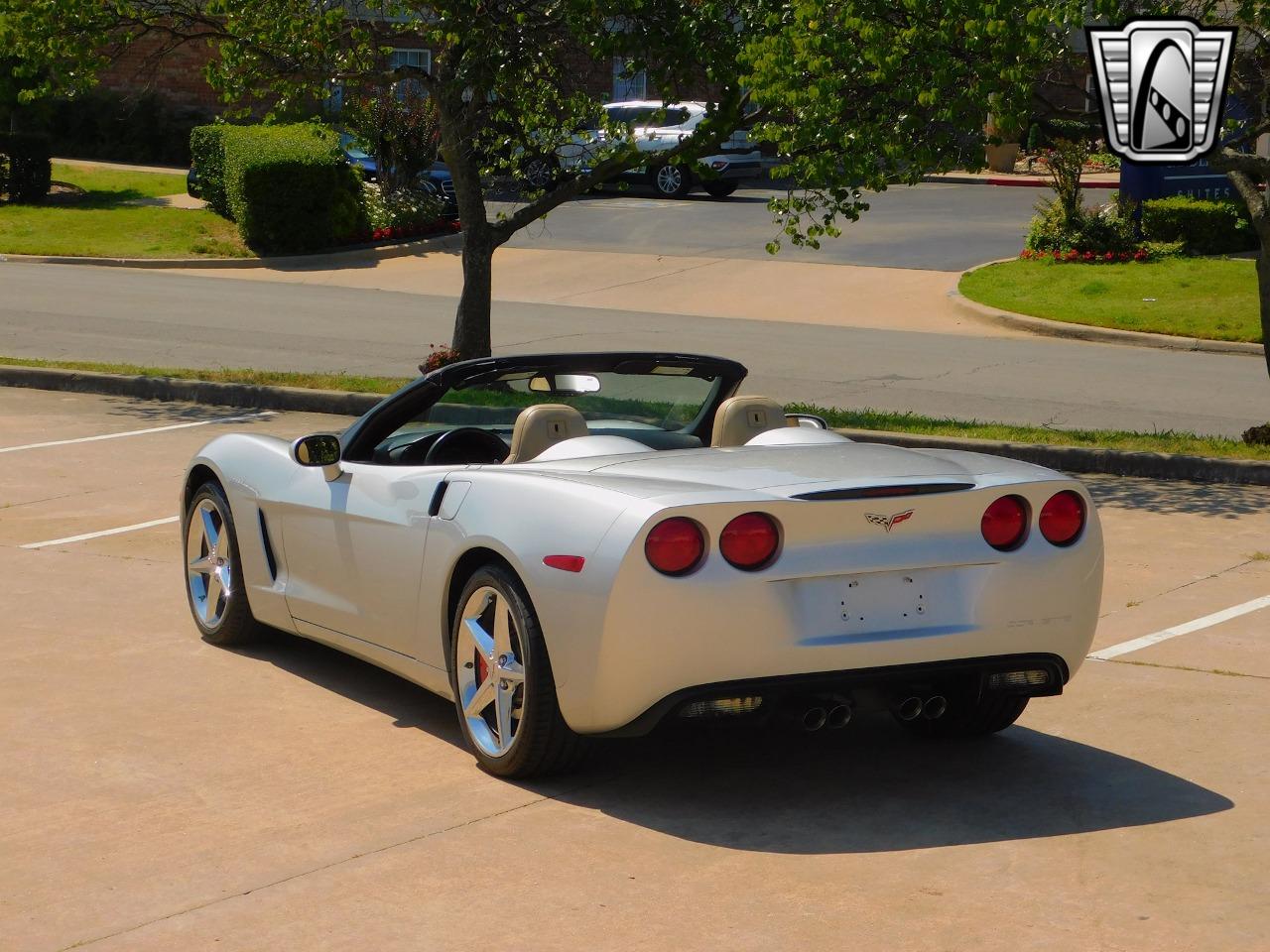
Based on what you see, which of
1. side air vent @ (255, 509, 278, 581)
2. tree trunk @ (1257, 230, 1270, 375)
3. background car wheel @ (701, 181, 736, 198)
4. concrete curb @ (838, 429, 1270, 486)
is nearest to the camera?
side air vent @ (255, 509, 278, 581)

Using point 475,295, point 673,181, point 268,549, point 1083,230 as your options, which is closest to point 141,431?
point 475,295

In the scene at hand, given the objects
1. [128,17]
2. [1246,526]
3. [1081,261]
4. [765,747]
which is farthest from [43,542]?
[1081,261]

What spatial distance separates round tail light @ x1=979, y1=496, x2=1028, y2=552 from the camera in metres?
5.59

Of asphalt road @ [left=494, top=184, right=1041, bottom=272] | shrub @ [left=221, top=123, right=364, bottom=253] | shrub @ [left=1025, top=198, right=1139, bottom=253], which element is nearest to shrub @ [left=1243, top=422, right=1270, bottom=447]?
shrub @ [left=1025, top=198, right=1139, bottom=253]

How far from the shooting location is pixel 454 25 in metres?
14.1

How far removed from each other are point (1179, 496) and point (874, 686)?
20.8 ft

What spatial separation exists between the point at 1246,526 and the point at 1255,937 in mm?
6095

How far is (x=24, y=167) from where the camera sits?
107ft

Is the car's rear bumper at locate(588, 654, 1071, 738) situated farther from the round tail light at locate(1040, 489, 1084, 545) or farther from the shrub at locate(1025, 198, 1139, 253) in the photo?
the shrub at locate(1025, 198, 1139, 253)

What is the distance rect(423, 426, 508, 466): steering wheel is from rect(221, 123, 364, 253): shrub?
74.6 feet

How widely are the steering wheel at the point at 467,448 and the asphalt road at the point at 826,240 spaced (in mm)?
21558

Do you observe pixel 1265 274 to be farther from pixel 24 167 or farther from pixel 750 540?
pixel 24 167

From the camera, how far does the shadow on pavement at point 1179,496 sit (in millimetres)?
10734

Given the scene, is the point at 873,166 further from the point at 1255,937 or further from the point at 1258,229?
the point at 1255,937
